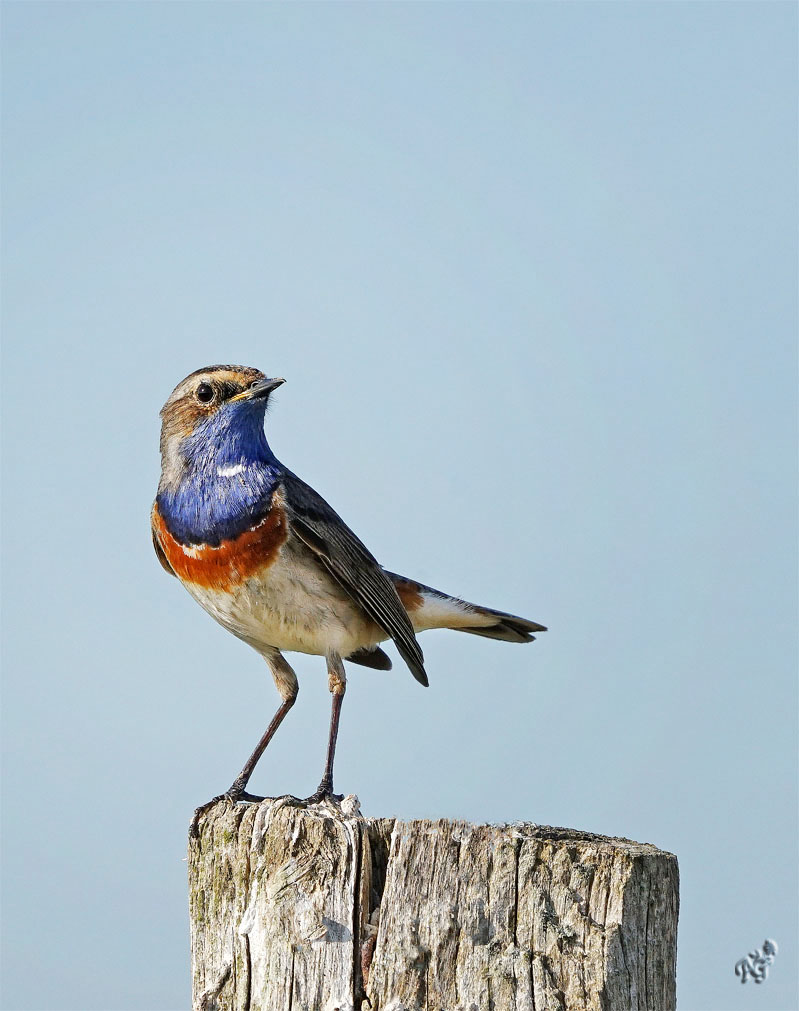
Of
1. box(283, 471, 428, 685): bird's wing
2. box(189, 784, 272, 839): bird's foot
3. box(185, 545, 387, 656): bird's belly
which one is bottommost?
box(189, 784, 272, 839): bird's foot

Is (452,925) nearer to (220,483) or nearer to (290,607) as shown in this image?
(290,607)

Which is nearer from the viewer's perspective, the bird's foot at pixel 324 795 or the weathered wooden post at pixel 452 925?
the weathered wooden post at pixel 452 925

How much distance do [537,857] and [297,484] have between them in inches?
131

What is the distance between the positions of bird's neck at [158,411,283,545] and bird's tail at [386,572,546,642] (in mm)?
1460

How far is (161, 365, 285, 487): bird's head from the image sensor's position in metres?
6.95

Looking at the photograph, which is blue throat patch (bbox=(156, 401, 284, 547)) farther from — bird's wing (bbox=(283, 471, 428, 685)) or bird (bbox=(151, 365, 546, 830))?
bird's wing (bbox=(283, 471, 428, 685))

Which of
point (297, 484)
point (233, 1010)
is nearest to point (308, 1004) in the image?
point (233, 1010)

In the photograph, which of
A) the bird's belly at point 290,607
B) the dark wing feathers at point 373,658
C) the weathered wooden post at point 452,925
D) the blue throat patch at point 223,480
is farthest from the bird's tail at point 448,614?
the weathered wooden post at point 452,925

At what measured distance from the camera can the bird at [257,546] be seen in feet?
22.0

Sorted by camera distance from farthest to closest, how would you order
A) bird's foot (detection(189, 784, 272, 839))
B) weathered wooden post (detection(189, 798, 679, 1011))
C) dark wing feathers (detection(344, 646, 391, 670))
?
dark wing feathers (detection(344, 646, 391, 670))
bird's foot (detection(189, 784, 272, 839))
weathered wooden post (detection(189, 798, 679, 1011))

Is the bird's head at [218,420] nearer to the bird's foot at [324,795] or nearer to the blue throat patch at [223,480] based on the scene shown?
the blue throat patch at [223,480]

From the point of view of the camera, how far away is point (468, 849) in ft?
14.3

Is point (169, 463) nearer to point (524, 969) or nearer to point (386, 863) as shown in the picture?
point (386, 863)

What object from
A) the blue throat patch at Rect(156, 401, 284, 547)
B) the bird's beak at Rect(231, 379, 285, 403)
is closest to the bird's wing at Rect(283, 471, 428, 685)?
the blue throat patch at Rect(156, 401, 284, 547)
